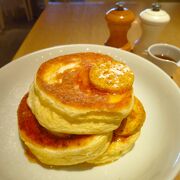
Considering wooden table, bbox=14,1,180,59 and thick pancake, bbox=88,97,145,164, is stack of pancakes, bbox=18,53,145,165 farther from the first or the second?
wooden table, bbox=14,1,180,59

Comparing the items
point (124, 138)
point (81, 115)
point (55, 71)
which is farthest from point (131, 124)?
point (55, 71)

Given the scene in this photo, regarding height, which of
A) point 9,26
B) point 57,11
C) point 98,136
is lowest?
point 9,26

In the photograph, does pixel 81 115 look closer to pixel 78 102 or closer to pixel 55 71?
pixel 78 102

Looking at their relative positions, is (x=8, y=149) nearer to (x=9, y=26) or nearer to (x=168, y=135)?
(x=168, y=135)

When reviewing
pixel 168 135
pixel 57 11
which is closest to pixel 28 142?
pixel 168 135

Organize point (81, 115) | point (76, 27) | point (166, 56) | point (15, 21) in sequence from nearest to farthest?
point (81, 115), point (166, 56), point (76, 27), point (15, 21)

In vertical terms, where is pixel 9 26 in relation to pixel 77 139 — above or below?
below
